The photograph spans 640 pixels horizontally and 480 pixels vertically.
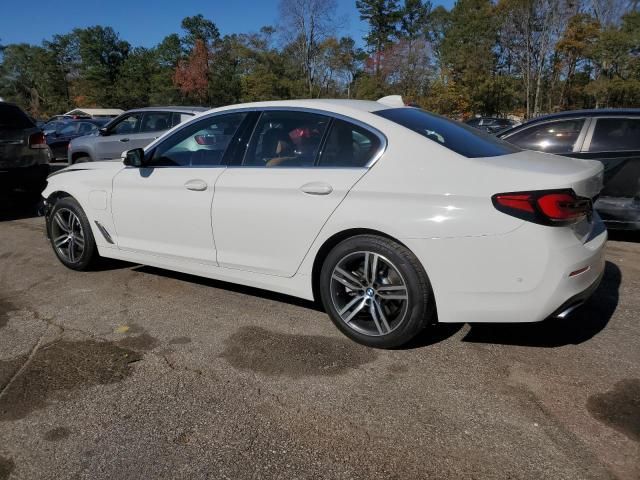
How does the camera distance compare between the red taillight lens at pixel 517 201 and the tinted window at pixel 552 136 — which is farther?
the tinted window at pixel 552 136

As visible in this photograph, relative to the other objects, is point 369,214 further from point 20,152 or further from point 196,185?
point 20,152

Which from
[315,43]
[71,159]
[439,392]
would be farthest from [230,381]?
[315,43]

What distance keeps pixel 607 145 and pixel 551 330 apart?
3.32 meters

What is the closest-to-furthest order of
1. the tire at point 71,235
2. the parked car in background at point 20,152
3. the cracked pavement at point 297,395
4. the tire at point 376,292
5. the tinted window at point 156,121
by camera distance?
1. the cracked pavement at point 297,395
2. the tire at point 376,292
3. the tire at point 71,235
4. the parked car in background at point 20,152
5. the tinted window at point 156,121

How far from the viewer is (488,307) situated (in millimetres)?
2992

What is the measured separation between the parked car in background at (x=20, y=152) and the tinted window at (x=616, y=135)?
7831 mm

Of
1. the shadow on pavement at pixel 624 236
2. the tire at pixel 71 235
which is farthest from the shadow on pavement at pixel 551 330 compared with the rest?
the tire at pixel 71 235

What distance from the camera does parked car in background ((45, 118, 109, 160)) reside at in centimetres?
1656

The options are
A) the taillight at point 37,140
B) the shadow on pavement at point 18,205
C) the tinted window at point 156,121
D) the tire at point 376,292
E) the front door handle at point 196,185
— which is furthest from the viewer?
the tinted window at point 156,121

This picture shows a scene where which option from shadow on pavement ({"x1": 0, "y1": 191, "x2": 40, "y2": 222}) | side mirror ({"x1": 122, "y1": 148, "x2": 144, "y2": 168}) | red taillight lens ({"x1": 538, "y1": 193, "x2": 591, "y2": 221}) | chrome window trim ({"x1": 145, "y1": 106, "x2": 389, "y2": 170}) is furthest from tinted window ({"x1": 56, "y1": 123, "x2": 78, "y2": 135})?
red taillight lens ({"x1": 538, "y1": 193, "x2": 591, "y2": 221})

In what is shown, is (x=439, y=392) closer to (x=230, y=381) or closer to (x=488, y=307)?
(x=488, y=307)

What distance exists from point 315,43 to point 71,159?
47.5m

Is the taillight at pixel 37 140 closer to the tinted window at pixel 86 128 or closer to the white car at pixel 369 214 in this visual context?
the white car at pixel 369 214

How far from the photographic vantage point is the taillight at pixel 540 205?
2.82 metres
